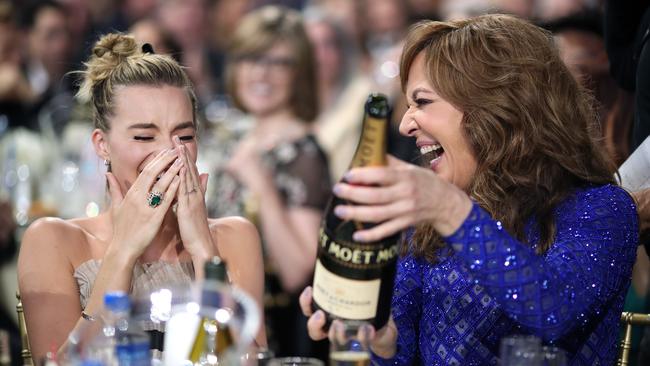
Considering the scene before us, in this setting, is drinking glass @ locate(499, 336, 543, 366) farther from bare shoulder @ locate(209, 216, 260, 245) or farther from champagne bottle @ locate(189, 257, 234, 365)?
bare shoulder @ locate(209, 216, 260, 245)

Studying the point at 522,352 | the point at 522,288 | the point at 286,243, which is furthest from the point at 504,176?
the point at 286,243

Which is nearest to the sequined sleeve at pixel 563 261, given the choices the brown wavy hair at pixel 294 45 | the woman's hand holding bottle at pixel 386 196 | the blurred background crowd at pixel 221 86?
the woman's hand holding bottle at pixel 386 196

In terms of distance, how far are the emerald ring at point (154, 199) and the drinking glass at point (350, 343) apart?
829mm

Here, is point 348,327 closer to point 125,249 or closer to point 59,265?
point 125,249

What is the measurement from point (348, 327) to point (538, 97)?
2.66 feet

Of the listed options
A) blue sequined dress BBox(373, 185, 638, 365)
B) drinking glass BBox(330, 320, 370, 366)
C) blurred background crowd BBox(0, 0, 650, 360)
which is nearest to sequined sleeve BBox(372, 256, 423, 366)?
blue sequined dress BBox(373, 185, 638, 365)

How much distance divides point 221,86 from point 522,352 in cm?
456

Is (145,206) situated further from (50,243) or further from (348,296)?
(348,296)

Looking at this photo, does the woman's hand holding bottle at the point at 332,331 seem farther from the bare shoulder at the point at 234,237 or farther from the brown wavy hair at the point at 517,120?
the bare shoulder at the point at 234,237

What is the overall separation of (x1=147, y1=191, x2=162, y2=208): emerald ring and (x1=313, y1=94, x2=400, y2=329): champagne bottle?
749 mm

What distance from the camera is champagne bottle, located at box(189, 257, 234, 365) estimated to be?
159 centimetres

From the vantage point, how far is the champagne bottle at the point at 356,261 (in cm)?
168

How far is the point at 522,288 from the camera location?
6.15 ft

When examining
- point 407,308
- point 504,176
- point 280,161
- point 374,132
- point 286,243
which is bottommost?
point 286,243
